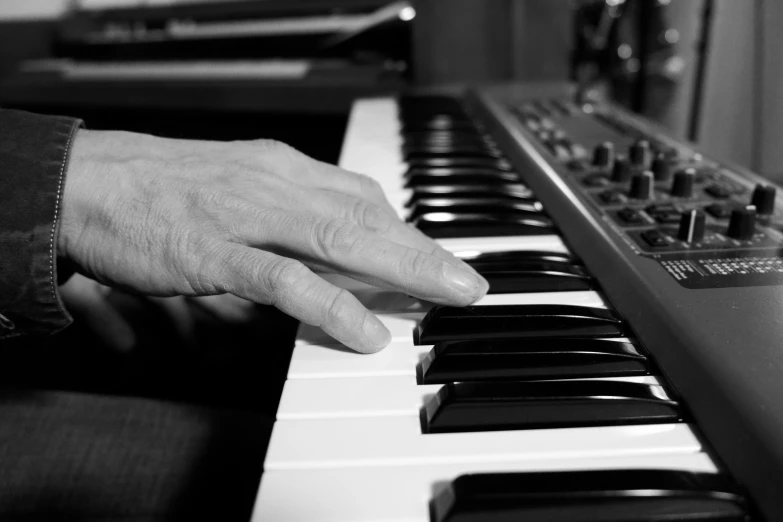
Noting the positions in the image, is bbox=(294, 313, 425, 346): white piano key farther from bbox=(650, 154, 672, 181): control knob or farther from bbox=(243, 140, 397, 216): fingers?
bbox=(650, 154, 672, 181): control knob

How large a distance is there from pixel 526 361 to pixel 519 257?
243mm

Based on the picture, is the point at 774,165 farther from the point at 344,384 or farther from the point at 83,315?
the point at 83,315

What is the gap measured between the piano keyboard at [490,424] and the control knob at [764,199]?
0.25 meters

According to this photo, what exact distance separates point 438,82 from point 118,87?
4.03 feet

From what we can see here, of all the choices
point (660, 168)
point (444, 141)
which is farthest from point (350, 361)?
point (444, 141)

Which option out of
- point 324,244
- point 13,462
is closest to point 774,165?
point 324,244

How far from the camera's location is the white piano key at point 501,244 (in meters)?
0.85

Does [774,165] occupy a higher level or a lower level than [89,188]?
lower

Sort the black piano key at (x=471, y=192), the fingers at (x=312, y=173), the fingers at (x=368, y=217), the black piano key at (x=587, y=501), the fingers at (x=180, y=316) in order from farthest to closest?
the fingers at (x=180, y=316)
the black piano key at (x=471, y=192)
the fingers at (x=312, y=173)
the fingers at (x=368, y=217)
the black piano key at (x=587, y=501)

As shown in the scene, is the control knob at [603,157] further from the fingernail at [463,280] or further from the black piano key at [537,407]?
the black piano key at [537,407]

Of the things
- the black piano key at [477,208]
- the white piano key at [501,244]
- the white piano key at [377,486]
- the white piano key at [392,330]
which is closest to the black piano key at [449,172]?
the black piano key at [477,208]

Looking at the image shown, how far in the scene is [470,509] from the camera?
0.41 m

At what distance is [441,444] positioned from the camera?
50 cm

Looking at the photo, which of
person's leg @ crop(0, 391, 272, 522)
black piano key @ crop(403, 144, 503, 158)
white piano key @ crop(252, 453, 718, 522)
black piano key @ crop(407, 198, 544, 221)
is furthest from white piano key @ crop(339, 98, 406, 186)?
white piano key @ crop(252, 453, 718, 522)
